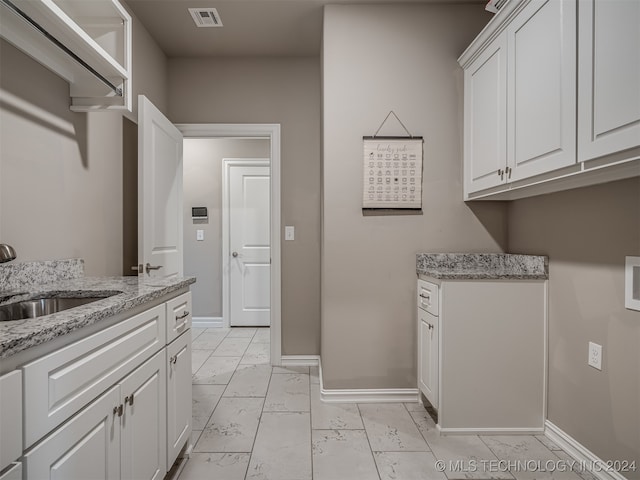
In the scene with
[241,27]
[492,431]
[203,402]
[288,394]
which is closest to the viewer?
[492,431]

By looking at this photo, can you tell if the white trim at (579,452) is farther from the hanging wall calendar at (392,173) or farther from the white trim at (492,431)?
the hanging wall calendar at (392,173)

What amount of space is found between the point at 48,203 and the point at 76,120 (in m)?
0.48

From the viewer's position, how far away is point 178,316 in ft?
5.16

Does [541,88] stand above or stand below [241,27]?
below

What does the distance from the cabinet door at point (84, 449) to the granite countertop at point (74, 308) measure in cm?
24

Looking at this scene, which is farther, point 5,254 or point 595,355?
point 595,355

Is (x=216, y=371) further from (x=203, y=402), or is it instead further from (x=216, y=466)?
(x=216, y=466)

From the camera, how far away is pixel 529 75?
5.46 feet

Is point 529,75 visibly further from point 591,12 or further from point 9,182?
point 9,182

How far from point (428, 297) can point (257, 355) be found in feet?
6.06

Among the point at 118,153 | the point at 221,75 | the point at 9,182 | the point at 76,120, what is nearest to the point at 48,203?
the point at 9,182

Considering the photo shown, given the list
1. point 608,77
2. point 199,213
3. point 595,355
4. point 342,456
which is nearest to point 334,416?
point 342,456

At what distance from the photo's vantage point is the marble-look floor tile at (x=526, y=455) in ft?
5.25

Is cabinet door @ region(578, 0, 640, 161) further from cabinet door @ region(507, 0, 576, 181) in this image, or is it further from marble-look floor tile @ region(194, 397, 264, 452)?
marble-look floor tile @ region(194, 397, 264, 452)
